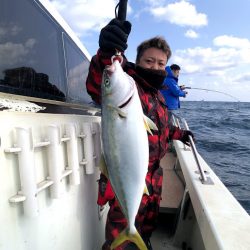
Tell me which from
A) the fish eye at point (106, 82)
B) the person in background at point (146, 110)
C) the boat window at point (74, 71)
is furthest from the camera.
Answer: the boat window at point (74, 71)

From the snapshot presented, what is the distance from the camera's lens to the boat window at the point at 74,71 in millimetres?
2621

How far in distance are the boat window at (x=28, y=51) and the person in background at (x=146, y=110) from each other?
32cm

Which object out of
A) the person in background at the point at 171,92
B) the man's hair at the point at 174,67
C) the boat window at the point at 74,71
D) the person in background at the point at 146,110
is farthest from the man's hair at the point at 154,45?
the man's hair at the point at 174,67

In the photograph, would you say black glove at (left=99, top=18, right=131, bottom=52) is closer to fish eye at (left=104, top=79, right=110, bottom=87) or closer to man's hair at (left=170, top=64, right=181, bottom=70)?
fish eye at (left=104, top=79, right=110, bottom=87)

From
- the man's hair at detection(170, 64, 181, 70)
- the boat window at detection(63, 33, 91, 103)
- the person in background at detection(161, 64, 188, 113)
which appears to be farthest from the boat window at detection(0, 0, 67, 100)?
the man's hair at detection(170, 64, 181, 70)

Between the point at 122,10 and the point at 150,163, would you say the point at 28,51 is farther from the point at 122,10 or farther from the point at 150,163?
the point at 150,163

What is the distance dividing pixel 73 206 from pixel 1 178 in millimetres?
920

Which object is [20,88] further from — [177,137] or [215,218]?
[177,137]

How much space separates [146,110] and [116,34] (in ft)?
2.71

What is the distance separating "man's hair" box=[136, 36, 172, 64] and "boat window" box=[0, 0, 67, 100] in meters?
0.76

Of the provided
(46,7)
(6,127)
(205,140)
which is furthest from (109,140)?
(205,140)

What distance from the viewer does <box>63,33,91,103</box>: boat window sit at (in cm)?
262

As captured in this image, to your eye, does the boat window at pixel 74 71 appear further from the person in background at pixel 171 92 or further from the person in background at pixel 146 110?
the person in background at pixel 171 92

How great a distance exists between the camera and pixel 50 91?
2020 mm
